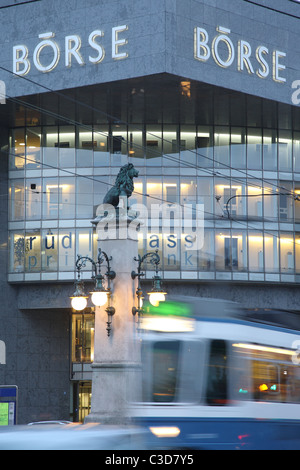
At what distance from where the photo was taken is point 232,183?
39188 millimetres

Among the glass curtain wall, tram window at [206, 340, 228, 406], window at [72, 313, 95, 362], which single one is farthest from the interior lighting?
window at [72, 313, 95, 362]

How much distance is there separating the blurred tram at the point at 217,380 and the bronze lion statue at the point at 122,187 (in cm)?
834

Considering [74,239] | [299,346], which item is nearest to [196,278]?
[74,239]

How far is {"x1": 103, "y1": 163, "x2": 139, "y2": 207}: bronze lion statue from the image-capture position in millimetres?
22891

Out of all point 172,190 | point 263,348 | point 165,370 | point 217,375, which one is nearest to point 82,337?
point 172,190

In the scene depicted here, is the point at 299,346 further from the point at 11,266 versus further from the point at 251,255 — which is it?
the point at 11,266

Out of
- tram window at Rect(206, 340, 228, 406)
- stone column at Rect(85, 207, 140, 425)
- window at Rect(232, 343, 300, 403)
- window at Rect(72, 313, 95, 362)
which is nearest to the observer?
tram window at Rect(206, 340, 228, 406)

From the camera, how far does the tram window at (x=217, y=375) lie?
13.8 metres

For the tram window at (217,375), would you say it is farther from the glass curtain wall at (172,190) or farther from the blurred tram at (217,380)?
the glass curtain wall at (172,190)

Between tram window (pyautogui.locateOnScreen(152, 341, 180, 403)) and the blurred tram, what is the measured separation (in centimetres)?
2

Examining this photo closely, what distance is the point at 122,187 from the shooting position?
23.2 m

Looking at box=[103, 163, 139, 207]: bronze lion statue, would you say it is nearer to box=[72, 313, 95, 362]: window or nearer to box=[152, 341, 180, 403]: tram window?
box=[152, 341, 180, 403]: tram window
